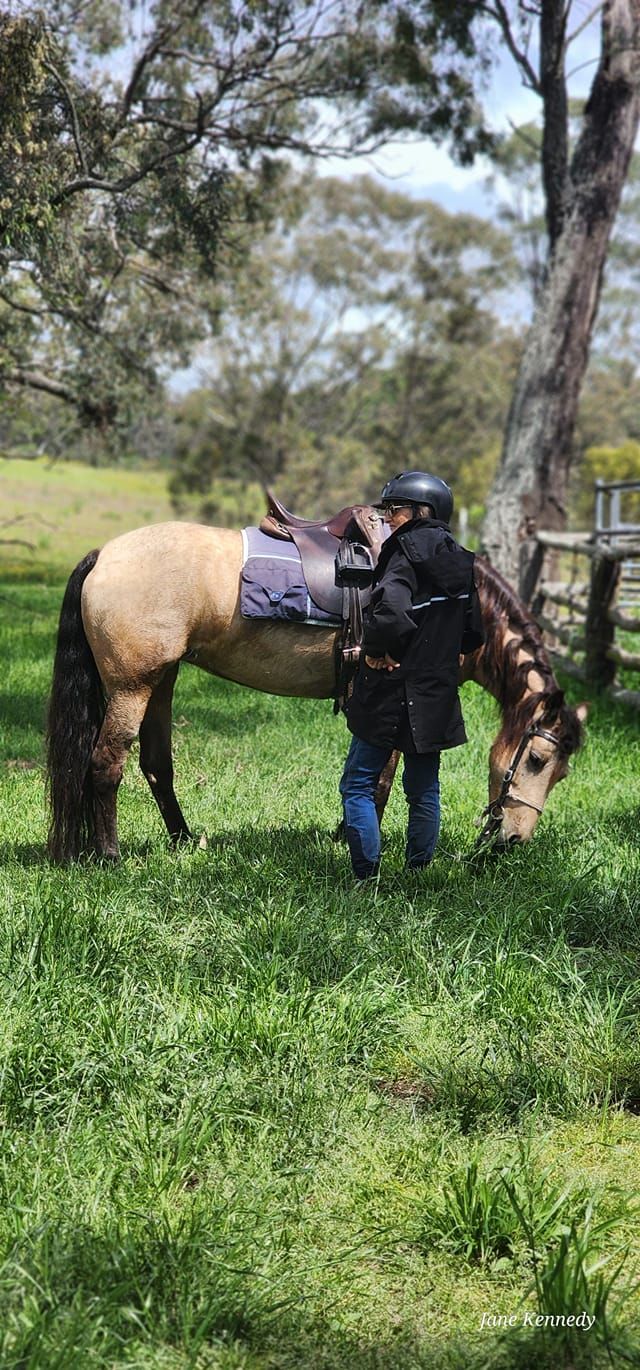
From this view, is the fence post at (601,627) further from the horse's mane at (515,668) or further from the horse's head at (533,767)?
the horse's head at (533,767)

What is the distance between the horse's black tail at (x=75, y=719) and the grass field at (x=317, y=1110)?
1.14ft

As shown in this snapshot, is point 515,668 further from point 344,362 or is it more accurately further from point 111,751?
point 344,362

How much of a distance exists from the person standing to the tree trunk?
26.5 feet

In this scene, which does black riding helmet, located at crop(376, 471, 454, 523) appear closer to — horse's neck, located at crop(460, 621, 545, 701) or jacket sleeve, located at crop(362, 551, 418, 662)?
jacket sleeve, located at crop(362, 551, 418, 662)

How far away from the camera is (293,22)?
462 inches

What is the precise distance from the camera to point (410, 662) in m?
4.78

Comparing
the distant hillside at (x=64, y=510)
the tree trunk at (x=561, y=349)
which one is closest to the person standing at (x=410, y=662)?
the tree trunk at (x=561, y=349)

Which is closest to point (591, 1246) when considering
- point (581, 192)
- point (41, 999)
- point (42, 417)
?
point (41, 999)

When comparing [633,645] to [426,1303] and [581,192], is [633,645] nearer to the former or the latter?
[581,192]

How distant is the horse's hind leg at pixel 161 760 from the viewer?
5.75m

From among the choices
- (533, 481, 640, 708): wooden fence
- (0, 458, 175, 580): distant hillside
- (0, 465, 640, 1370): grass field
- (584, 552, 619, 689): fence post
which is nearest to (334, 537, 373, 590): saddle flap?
(0, 465, 640, 1370): grass field

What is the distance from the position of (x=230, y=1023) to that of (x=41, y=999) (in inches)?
24.2

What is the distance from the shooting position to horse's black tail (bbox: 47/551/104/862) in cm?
528

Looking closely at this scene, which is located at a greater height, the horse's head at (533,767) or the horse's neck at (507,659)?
the horse's neck at (507,659)
